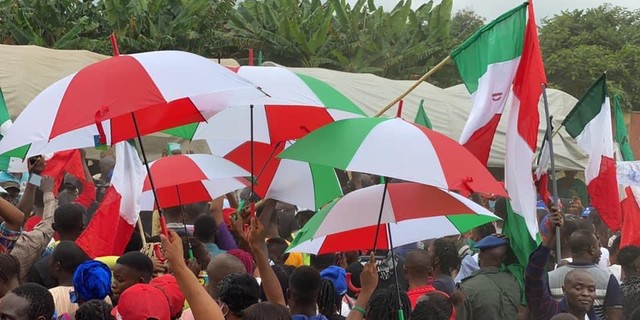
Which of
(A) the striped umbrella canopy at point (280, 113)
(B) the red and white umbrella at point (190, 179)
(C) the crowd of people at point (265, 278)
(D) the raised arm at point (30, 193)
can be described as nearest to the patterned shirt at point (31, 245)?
(C) the crowd of people at point (265, 278)

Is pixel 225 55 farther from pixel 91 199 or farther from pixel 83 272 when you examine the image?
pixel 83 272

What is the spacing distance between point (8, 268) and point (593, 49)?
3513cm

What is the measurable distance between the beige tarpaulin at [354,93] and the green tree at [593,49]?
16.9 metres

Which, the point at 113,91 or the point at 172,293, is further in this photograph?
the point at 172,293

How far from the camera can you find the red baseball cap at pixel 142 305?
5.27m

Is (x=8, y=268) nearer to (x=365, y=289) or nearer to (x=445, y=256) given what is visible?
(x=365, y=289)

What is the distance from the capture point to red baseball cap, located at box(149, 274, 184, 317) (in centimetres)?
569

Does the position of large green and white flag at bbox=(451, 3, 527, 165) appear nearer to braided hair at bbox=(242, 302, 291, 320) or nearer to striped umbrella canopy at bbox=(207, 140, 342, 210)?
striped umbrella canopy at bbox=(207, 140, 342, 210)

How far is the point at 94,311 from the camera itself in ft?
16.8

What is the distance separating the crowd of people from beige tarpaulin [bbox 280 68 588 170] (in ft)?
27.5

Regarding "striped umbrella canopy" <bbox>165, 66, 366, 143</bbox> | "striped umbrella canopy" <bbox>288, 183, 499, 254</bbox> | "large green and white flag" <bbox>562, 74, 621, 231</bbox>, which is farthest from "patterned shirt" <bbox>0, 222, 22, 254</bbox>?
"large green and white flag" <bbox>562, 74, 621, 231</bbox>

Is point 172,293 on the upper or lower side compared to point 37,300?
lower

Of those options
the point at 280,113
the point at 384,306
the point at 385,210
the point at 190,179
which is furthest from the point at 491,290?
the point at 190,179

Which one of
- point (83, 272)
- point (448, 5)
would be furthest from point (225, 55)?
point (83, 272)
